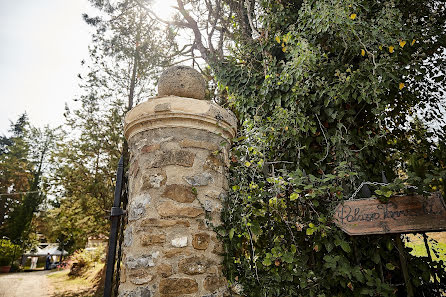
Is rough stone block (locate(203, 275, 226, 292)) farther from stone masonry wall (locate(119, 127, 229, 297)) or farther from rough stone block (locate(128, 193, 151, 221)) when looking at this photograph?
rough stone block (locate(128, 193, 151, 221))

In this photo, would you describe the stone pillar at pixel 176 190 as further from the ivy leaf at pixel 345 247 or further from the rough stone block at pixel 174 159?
the ivy leaf at pixel 345 247

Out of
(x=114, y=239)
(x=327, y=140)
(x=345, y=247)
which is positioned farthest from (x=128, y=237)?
(x=327, y=140)

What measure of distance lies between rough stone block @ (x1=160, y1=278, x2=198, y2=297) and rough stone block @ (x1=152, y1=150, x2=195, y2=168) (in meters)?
0.69

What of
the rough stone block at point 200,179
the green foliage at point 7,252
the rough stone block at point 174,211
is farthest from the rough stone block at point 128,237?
the green foliage at point 7,252

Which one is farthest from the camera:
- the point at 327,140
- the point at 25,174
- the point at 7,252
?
the point at 25,174

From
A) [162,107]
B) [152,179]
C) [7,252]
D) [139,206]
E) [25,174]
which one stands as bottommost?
[7,252]

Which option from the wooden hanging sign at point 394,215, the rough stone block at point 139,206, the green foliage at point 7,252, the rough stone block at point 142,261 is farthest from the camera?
the green foliage at point 7,252

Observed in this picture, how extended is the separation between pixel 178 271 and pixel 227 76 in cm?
269

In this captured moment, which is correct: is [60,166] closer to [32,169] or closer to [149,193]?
[149,193]

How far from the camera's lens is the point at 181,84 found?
1.95 m

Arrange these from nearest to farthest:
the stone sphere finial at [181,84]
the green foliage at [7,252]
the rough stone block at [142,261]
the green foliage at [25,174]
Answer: the rough stone block at [142,261]
the stone sphere finial at [181,84]
the green foliage at [7,252]
the green foliage at [25,174]

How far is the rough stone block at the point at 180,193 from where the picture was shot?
1.69 metres

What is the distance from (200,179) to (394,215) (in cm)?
119

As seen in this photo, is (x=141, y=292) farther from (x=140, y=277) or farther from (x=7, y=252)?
(x=7, y=252)
